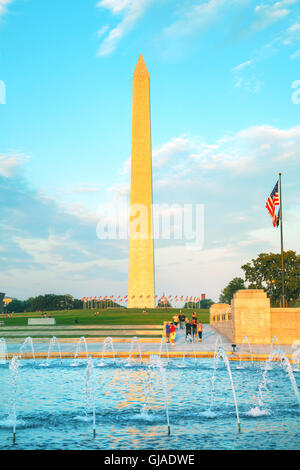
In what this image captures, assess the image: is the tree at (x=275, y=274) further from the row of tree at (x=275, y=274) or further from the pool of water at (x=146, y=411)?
the pool of water at (x=146, y=411)

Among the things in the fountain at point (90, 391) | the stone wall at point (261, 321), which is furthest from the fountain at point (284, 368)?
the stone wall at point (261, 321)

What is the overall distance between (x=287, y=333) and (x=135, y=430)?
19.4 meters

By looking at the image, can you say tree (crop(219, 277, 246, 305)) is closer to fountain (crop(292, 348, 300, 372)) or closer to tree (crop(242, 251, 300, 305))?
tree (crop(242, 251, 300, 305))

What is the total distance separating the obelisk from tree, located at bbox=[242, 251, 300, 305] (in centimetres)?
1485

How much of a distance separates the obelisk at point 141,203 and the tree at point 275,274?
14.8m

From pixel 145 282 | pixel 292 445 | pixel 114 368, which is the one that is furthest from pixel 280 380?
pixel 145 282

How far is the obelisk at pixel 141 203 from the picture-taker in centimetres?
7012

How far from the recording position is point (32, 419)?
413 inches

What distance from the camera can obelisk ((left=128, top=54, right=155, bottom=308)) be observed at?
7012 cm

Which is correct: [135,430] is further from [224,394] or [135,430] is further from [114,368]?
[114,368]

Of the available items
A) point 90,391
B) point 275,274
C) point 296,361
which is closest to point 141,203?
point 275,274

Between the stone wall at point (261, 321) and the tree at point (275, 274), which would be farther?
the tree at point (275, 274)

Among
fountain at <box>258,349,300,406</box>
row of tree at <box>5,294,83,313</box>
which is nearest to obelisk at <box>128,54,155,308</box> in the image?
fountain at <box>258,349,300,406</box>

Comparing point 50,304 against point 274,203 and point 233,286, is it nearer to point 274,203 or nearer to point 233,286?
point 233,286
